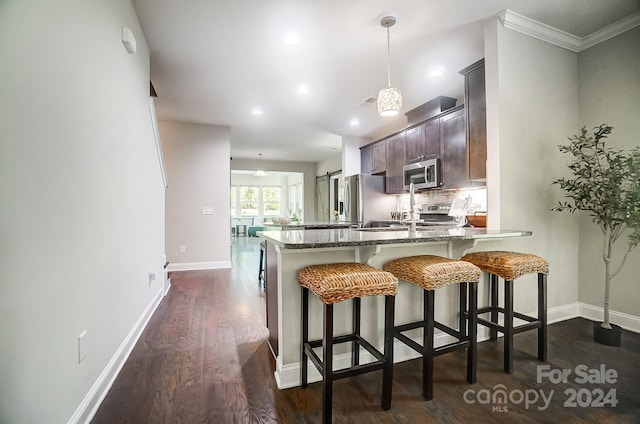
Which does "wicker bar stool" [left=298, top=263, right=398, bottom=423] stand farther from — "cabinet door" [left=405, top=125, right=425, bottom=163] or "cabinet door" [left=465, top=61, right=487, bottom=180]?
"cabinet door" [left=405, top=125, right=425, bottom=163]

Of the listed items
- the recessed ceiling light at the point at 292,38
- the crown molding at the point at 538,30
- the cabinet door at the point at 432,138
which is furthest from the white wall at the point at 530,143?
the recessed ceiling light at the point at 292,38

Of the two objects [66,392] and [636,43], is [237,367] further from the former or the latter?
[636,43]

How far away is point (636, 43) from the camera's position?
2.43 m

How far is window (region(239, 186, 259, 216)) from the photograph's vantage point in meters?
12.2

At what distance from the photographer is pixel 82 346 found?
140 centimetres

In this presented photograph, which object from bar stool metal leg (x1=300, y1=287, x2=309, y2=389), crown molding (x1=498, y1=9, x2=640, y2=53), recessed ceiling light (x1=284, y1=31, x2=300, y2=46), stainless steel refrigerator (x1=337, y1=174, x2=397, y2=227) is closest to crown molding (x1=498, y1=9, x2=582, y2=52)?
crown molding (x1=498, y1=9, x2=640, y2=53)

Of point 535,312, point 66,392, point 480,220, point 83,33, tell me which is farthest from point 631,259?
point 83,33

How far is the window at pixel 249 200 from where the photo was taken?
1220cm

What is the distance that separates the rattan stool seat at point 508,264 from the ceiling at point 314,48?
1.98 meters

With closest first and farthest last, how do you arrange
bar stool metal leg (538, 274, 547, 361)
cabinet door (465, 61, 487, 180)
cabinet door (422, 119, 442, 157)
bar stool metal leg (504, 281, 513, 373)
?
bar stool metal leg (504, 281, 513, 373) < bar stool metal leg (538, 274, 547, 361) < cabinet door (465, 61, 487, 180) < cabinet door (422, 119, 442, 157)

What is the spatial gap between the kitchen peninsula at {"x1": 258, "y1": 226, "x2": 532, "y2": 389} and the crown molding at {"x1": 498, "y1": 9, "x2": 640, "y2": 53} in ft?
6.02

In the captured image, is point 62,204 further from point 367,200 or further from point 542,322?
point 367,200

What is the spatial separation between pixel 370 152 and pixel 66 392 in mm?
5456

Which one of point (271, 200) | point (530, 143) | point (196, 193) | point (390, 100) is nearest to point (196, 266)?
point (196, 193)
